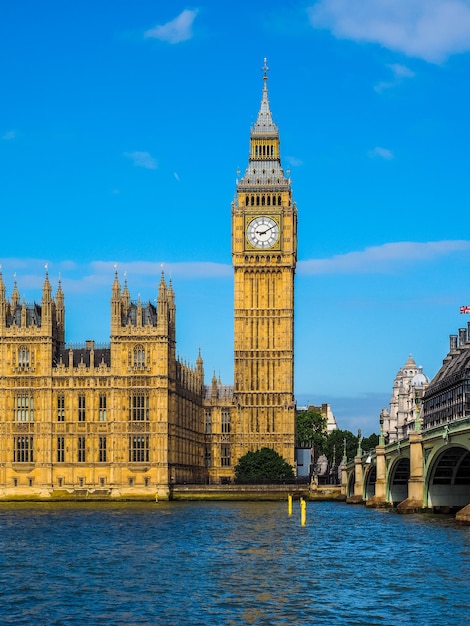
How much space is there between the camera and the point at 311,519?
89625mm

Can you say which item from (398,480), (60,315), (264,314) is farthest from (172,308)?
(398,480)

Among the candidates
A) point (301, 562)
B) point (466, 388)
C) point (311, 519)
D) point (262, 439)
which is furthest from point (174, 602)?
point (262, 439)

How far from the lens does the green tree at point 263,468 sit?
14738cm

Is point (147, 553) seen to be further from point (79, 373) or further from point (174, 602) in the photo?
point (79, 373)

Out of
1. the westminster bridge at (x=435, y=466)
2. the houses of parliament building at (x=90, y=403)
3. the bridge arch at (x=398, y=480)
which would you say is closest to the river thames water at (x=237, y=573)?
the westminster bridge at (x=435, y=466)

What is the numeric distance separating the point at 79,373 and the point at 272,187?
44.3m

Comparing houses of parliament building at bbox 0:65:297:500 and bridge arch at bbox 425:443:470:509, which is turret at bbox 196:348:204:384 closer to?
houses of parliament building at bbox 0:65:297:500

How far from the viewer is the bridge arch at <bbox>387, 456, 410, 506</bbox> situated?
98.8 m

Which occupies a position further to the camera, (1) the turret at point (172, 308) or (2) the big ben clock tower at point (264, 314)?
(2) the big ben clock tower at point (264, 314)

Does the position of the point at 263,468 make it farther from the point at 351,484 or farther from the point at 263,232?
the point at 263,232

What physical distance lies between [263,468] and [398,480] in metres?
42.2

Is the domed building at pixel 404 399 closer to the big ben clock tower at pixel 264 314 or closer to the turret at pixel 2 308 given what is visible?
the big ben clock tower at pixel 264 314

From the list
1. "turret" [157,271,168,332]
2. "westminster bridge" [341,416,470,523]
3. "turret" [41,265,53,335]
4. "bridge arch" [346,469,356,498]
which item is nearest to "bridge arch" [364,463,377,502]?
"bridge arch" [346,469,356,498]

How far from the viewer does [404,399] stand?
17188 centimetres
